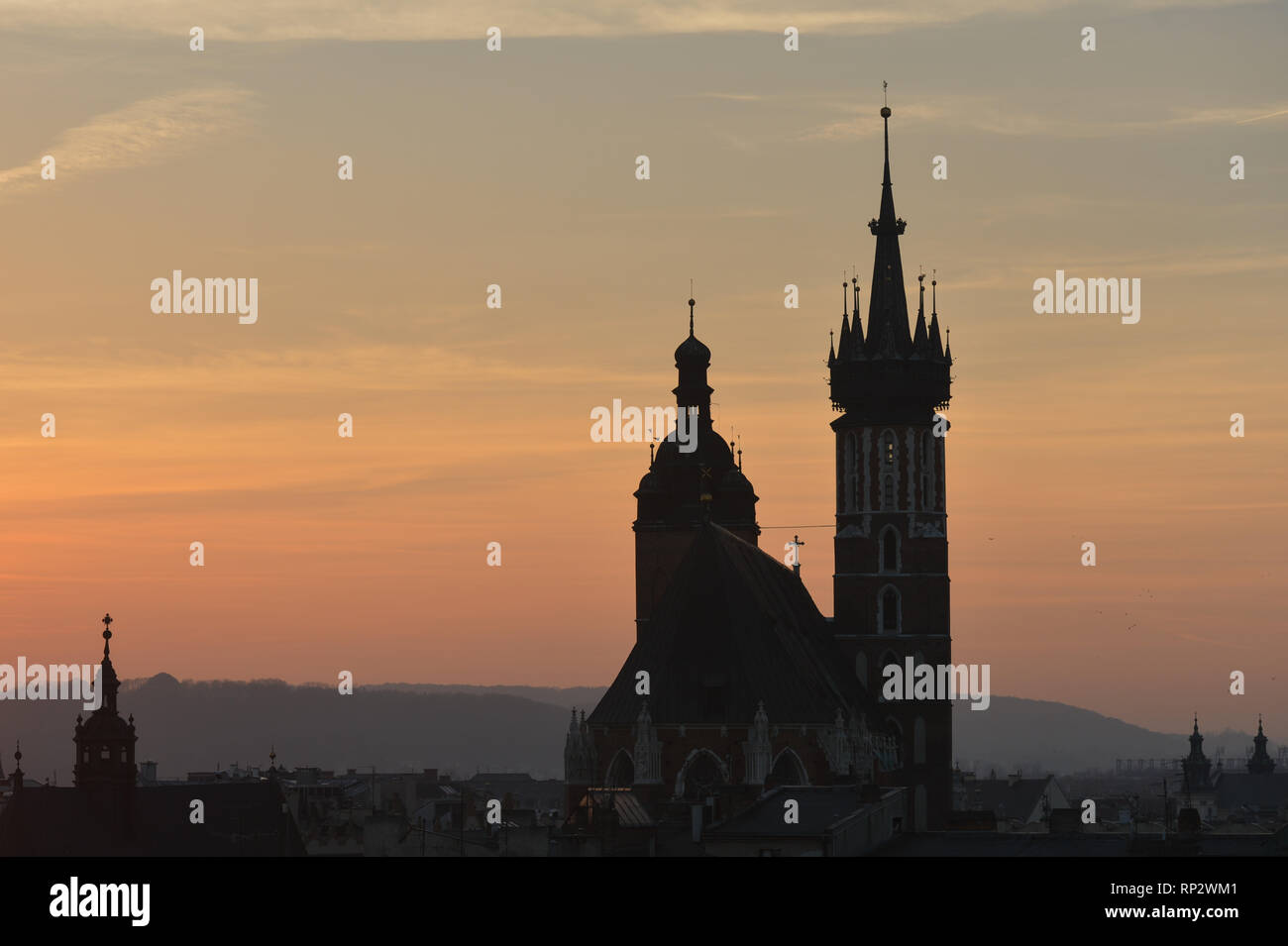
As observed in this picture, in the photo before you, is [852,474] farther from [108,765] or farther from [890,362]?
[108,765]

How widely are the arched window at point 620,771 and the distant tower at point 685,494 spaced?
93.2 ft

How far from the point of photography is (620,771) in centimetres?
11719

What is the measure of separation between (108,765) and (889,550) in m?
42.1

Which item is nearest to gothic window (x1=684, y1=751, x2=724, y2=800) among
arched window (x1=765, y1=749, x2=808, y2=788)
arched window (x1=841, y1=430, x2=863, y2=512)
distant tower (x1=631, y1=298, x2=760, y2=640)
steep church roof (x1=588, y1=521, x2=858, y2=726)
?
steep church roof (x1=588, y1=521, x2=858, y2=726)

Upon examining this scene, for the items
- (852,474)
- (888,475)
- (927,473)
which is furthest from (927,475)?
(852,474)

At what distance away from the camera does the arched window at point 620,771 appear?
117 metres

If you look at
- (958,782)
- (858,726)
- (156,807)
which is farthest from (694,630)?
(958,782)

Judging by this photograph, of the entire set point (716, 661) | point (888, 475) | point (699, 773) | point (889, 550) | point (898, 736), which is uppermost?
point (888, 475)

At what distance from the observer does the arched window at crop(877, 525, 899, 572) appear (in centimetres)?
13288

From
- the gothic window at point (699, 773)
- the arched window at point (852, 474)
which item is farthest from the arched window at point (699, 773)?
the arched window at point (852, 474)

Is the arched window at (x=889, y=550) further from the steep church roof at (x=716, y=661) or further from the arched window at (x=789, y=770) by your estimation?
the arched window at (x=789, y=770)

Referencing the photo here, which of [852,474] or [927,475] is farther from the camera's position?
[852,474]
